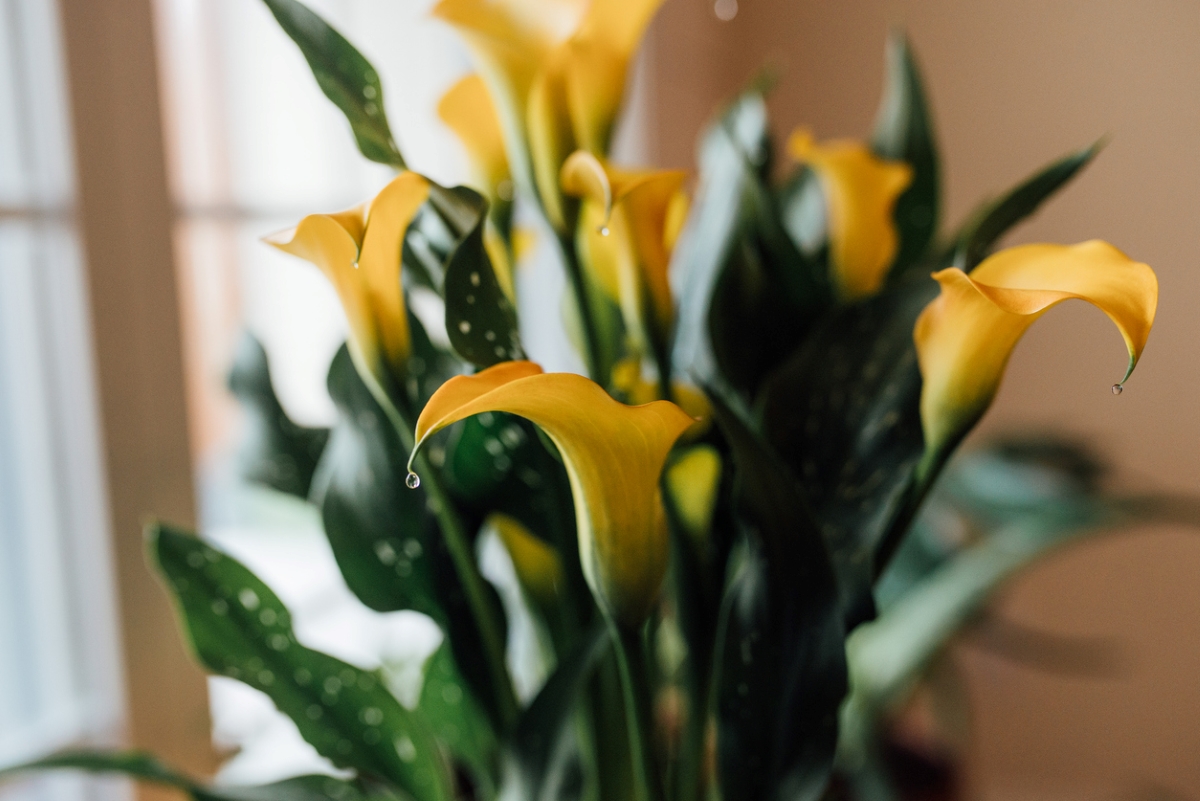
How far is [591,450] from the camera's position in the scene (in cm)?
22

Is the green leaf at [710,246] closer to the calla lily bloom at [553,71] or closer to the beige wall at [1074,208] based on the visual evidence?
the calla lily bloom at [553,71]

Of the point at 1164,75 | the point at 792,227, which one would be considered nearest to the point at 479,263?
the point at 792,227

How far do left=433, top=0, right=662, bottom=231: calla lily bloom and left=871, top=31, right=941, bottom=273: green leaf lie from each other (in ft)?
0.61

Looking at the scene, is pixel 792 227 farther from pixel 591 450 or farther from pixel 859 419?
pixel 591 450

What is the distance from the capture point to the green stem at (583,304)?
1.04 ft

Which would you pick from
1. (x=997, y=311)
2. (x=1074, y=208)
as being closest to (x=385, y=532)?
(x=997, y=311)

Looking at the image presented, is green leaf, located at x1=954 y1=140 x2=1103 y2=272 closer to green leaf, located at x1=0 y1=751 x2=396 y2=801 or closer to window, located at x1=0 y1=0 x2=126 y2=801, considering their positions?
green leaf, located at x1=0 y1=751 x2=396 y2=801

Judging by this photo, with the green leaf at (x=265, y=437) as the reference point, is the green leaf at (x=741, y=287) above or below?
above

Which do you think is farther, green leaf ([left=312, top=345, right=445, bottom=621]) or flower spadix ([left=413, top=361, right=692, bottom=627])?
green leaf ([left=312, top=345, right=445, bottom=621])

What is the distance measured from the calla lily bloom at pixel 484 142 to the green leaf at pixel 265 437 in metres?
0.12

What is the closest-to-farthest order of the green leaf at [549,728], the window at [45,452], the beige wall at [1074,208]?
1. the green leaf at [549,728]
2. the window at [45,452]
3. the beige wall at [1074,208]

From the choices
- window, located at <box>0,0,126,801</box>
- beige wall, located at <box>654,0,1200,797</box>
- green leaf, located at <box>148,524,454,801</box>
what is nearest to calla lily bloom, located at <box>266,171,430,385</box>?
green leaf, located at <box>148,524,454,801</box>

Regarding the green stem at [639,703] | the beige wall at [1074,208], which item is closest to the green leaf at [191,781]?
the green stem at [639,703]

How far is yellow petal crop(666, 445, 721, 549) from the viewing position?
0.29m
